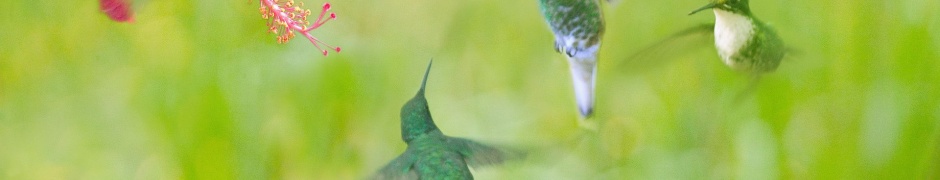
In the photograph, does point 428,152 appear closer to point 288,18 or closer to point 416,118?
point 416,118

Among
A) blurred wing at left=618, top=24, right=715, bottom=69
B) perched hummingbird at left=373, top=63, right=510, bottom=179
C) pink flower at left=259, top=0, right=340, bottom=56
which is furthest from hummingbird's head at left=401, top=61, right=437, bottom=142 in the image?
blurred wing at left=618, top=24, right=715, bottom=69

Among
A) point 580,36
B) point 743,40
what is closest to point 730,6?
point 743,40

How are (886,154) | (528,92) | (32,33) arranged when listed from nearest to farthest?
1. (32,33)
2. (528,92)
3. (886,154)

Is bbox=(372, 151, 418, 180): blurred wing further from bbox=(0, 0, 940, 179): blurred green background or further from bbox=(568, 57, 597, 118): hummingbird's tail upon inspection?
bbox=(568, 57, 597, 118): hummingbird's tail

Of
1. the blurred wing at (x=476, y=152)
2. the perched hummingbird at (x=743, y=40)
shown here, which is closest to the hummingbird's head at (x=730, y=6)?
the perched hummingbird at (x=743, y=40)

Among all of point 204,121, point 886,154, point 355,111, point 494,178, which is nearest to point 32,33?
point 204,121

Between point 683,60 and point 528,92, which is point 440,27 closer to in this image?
point 528,92
